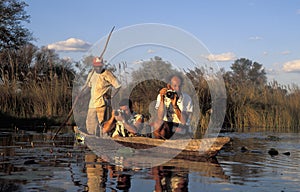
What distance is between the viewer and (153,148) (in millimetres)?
9914

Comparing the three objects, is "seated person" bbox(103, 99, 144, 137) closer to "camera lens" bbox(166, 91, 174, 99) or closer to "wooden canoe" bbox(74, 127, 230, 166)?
"wooden canoe" bbox(74, 127, 230, 166)

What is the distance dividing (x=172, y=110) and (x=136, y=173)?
3050 millimetres

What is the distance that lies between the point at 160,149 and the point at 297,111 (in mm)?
11737

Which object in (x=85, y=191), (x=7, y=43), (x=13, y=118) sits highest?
(x=7, y=43)

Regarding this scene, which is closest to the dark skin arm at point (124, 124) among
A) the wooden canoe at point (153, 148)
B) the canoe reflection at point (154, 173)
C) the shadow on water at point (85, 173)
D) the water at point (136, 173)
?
the wooden canoe at point (153, 148)

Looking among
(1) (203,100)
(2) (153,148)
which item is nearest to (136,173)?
(2) (153,148)

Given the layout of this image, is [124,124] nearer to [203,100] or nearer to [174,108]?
[174,108]

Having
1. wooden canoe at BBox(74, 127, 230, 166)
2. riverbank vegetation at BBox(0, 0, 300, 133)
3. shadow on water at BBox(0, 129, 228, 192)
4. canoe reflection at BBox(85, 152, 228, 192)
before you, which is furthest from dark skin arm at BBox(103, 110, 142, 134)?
riverbank vegetation at BBox(0, 0, 300, 133)

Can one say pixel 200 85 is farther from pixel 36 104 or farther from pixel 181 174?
pixel 181 174

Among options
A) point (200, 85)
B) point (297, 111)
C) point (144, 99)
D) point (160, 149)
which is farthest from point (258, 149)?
point (297, 111)

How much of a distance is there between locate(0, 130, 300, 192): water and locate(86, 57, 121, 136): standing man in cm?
136

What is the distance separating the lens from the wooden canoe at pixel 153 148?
8875 millimetres

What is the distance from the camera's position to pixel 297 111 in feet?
65.6

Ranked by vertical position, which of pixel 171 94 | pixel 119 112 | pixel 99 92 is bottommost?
pixel 119 112
